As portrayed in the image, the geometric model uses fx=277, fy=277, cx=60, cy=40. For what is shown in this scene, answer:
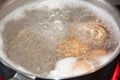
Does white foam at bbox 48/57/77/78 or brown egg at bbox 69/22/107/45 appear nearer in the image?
white foam at bbox 48/57/77/78

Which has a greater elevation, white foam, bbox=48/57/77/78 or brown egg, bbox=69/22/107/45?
brown egg, bbox=69/22/107/45

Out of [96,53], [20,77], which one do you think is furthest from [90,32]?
[20,77]

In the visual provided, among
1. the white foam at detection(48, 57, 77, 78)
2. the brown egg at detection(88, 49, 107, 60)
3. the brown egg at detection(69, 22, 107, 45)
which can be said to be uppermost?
the brown egg at detection(69, 22, 107, 45)

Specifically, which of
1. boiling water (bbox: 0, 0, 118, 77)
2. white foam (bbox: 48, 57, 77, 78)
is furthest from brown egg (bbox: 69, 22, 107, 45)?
white foam (bbox: 48, 57, 77, 78)

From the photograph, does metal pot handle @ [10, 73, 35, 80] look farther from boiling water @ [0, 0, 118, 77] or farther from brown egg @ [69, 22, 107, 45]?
brown egg @ [69, 22, 107, 45]

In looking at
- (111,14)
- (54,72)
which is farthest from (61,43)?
(111,14)

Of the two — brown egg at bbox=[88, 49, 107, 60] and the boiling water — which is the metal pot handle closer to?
the boiling water

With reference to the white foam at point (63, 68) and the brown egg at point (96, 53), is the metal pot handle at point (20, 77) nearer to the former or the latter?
the white foam at point (63, 68)

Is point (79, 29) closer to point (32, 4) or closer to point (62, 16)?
point (62, 16)
